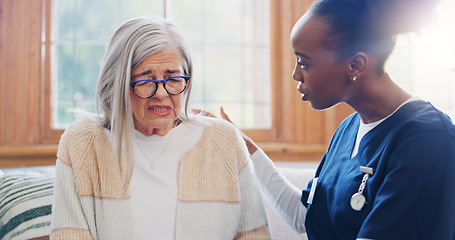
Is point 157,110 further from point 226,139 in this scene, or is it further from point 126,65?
point 226,139

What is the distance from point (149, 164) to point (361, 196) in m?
0.66

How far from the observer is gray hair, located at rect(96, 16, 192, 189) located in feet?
4.50

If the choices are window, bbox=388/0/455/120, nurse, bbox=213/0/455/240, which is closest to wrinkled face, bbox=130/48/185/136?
nurse, bbox=213/0/455/240

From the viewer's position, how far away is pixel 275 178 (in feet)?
5.40

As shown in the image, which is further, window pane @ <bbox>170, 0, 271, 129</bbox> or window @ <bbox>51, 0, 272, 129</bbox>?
window pane @ <bbox>170, 0, 271, 129</bbox>

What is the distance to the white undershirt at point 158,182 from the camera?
1.43 meters

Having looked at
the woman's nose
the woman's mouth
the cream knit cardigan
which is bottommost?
the cream knit cardigan

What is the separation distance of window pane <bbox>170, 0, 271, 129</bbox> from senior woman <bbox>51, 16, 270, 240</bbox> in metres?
1.10

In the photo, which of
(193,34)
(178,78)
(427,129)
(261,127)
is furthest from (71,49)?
(427,129)

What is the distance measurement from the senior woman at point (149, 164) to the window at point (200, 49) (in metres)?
1.06

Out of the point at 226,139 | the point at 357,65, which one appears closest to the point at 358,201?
the point at 357,65

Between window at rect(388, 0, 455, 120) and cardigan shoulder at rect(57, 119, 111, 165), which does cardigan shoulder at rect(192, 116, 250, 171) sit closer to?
cardigan shoulder at rect(57, 119, 111, 165)

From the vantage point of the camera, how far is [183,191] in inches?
57.7

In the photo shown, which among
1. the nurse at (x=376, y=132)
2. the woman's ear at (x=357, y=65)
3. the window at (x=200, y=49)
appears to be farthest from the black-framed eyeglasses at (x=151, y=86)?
the window at (x=200, y=49)
